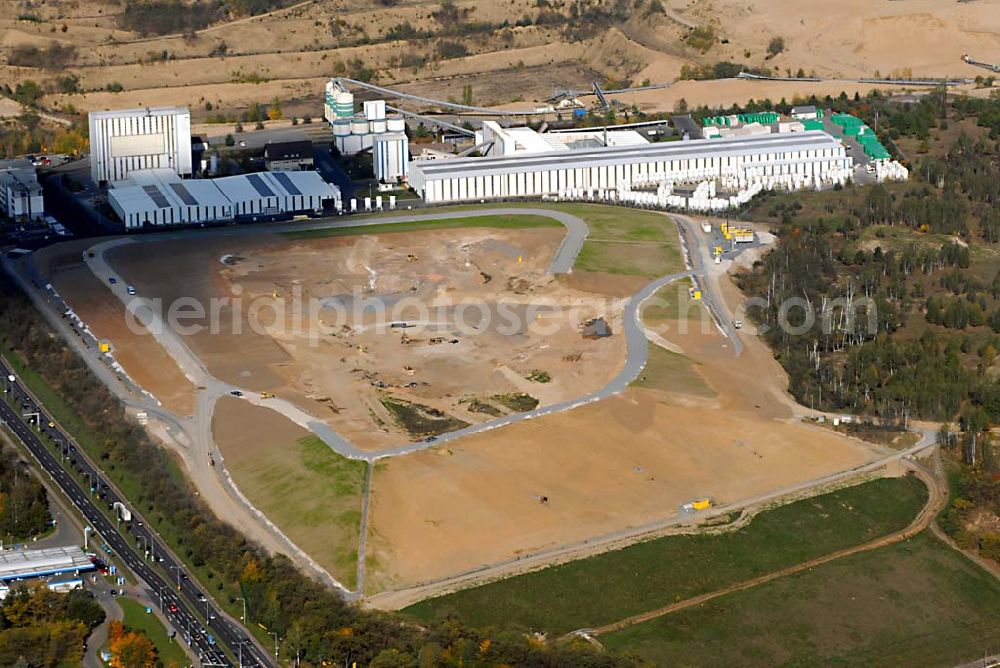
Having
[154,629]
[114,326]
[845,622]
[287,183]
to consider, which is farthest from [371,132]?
[845,622]

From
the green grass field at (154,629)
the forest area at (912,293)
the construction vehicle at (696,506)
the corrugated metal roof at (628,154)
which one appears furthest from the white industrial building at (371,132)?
the green grass field at (154,629)

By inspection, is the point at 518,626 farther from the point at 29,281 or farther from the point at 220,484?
the point at 29,281

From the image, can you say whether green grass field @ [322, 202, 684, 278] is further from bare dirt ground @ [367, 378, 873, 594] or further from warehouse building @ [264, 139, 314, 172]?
bare dirt ground @ [367, 378, 873, 594]

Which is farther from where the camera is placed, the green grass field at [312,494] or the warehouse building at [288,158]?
the warehouse building at [288,158]

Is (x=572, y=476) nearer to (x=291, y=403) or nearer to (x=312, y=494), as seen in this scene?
(x=312, y=494)

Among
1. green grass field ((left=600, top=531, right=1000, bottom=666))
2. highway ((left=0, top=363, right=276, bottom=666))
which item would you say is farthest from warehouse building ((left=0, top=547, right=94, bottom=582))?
green grass field ((left=600, top=531, right=1000, bottom=666))

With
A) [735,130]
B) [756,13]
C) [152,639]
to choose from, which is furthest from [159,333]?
[756,13]

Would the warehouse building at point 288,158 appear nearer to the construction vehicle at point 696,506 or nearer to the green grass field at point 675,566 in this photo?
the construction vehicle at point 696,506
